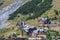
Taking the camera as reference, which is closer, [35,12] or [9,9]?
[35,12]

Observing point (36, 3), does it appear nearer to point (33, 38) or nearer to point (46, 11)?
point (46, 11)

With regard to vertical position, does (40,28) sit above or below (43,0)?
below

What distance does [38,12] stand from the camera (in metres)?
97.9

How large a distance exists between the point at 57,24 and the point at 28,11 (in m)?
10.6

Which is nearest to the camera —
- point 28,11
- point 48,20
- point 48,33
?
point 48,33

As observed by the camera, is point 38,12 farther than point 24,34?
Yes

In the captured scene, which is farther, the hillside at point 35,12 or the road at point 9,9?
the road at point 9,9

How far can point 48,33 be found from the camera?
8581 cm

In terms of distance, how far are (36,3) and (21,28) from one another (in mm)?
13283

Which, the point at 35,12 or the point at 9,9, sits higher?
the point at 9,9

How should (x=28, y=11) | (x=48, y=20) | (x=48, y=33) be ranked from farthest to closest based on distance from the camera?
(x=28, y=11)
(x=48, y=20)
(x=48, y=33)

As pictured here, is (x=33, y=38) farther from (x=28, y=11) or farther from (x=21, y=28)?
(x=28, y=11)

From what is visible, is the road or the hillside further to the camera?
the road

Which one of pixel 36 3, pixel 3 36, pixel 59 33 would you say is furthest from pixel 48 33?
pixel 36 3
